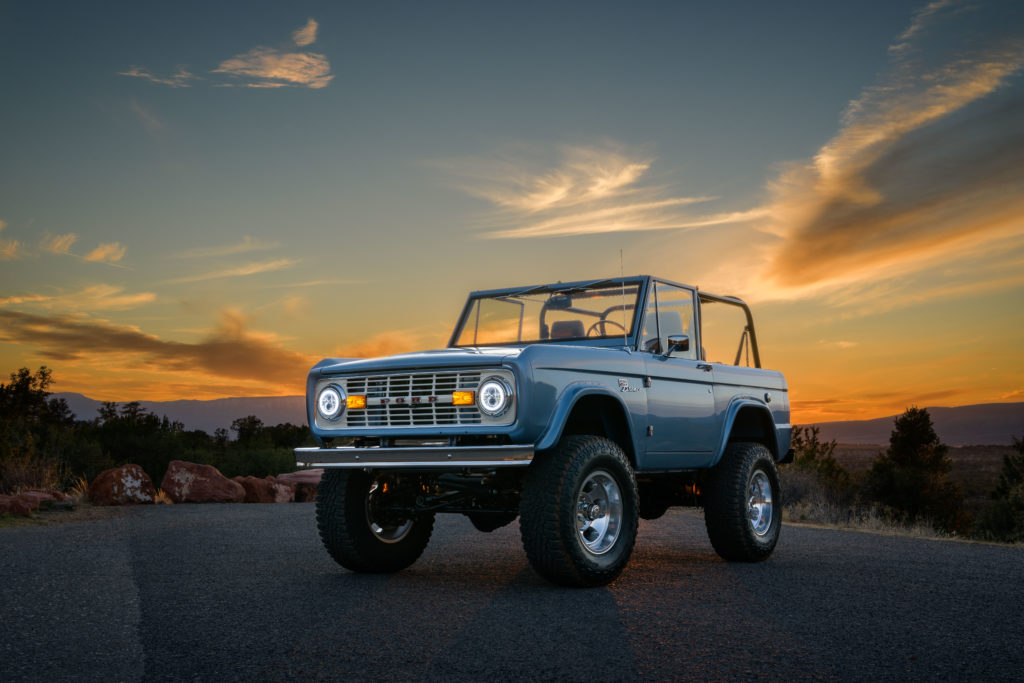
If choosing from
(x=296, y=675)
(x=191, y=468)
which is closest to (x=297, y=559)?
(x=296, y=675)

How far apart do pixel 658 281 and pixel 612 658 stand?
4.59 m

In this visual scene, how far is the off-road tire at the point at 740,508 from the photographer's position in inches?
340

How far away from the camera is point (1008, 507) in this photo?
106 feet

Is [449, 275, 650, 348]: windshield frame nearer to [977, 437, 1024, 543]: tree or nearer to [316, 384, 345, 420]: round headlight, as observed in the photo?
[316, 384, 345, 420]: round headlight

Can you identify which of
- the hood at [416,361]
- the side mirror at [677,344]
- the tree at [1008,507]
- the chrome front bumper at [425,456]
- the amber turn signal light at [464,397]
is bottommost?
the tree at [1008,507]

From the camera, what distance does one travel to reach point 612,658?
15.5 ft

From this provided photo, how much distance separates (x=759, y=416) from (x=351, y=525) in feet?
14.9

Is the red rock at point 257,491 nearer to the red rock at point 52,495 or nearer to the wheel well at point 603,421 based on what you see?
the red rock at point 52,495

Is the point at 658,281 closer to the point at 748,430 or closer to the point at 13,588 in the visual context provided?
the point at 748,430

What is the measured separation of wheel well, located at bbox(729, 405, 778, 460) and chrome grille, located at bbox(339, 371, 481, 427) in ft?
12.7

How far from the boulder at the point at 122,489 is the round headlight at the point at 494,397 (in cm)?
1203

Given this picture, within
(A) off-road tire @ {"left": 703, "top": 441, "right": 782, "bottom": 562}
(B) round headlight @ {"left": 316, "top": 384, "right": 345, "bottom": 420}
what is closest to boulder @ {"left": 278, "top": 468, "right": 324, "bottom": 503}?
(A) off-road tire @ {"left": 703, "top": 441, "right": 782, "bottom": 562}

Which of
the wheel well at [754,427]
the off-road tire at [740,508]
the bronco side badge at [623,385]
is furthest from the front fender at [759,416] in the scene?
the bronco side badge at [623,385]

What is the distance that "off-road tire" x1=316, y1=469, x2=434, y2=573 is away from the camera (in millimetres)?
7617
